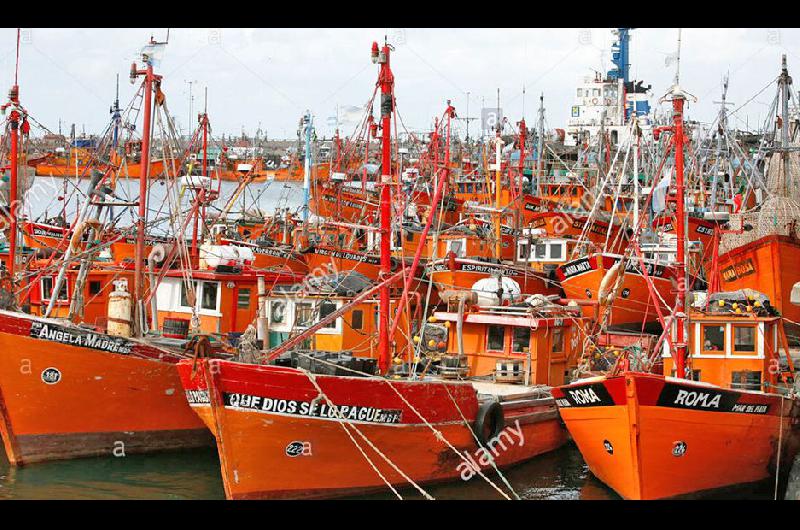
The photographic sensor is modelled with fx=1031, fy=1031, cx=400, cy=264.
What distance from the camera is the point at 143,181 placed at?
2022 cm

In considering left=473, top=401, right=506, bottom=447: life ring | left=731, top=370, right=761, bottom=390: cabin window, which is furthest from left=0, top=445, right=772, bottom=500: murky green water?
left=731, top=370, right=761, bottom=390: cabin window

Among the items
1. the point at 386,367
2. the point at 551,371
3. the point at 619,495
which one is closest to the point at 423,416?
the point at 386,367

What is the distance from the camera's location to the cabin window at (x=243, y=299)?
23375 millimetres

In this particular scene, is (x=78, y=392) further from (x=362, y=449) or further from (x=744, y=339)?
(x=744, y=339)

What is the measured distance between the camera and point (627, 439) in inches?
620

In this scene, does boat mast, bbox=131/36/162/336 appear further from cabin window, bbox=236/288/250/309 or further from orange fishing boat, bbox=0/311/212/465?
cabin window, bbox=236/288/250/309

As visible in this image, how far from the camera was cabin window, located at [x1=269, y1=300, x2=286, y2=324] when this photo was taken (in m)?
22.6

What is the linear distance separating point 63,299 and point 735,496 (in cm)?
1553

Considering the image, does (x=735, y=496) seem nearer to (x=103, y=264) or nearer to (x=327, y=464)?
(x=327, y=464)

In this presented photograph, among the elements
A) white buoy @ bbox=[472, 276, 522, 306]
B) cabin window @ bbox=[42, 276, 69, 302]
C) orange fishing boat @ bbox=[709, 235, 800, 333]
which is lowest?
cabin window @ bbox=[42, 276, 69, 302]

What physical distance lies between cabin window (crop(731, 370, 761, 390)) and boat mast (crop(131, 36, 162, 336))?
36.3 feet

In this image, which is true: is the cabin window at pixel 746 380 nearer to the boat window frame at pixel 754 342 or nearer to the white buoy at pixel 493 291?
the boat window frame at pixel 754 342

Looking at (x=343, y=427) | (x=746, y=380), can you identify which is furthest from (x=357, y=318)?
(x=746, y=380)

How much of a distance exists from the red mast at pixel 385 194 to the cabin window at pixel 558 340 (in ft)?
16.3
